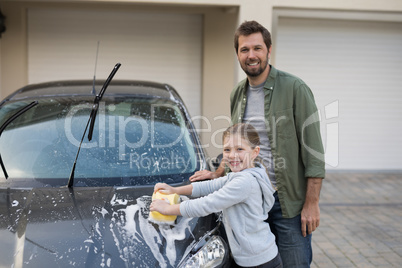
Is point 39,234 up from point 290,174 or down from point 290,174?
down

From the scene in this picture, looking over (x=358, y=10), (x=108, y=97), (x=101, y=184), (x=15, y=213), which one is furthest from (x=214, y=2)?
(x=15, y=213)

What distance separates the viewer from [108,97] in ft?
11.4

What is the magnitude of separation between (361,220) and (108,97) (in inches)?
136

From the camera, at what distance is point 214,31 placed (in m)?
7.75

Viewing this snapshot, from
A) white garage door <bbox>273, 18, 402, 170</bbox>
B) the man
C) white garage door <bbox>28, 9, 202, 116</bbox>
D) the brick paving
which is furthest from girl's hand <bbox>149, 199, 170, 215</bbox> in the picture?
white garage door <bbox>28, 9, 202, 116</bbox>

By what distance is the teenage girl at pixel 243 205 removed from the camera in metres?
2.28

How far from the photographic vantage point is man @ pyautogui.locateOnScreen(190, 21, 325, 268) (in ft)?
8.43

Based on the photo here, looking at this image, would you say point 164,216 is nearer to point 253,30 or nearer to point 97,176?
point 97,176

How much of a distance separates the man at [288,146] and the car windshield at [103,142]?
2.32 feet

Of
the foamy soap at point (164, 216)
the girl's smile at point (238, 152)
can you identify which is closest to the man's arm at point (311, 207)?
the girl's smile at point (238, 152)

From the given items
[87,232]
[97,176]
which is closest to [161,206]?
[87,232]

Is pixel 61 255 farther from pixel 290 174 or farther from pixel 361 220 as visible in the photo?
pixel 361 220

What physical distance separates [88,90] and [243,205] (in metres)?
1.83

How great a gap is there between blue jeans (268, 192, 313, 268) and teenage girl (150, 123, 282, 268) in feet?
0.84
